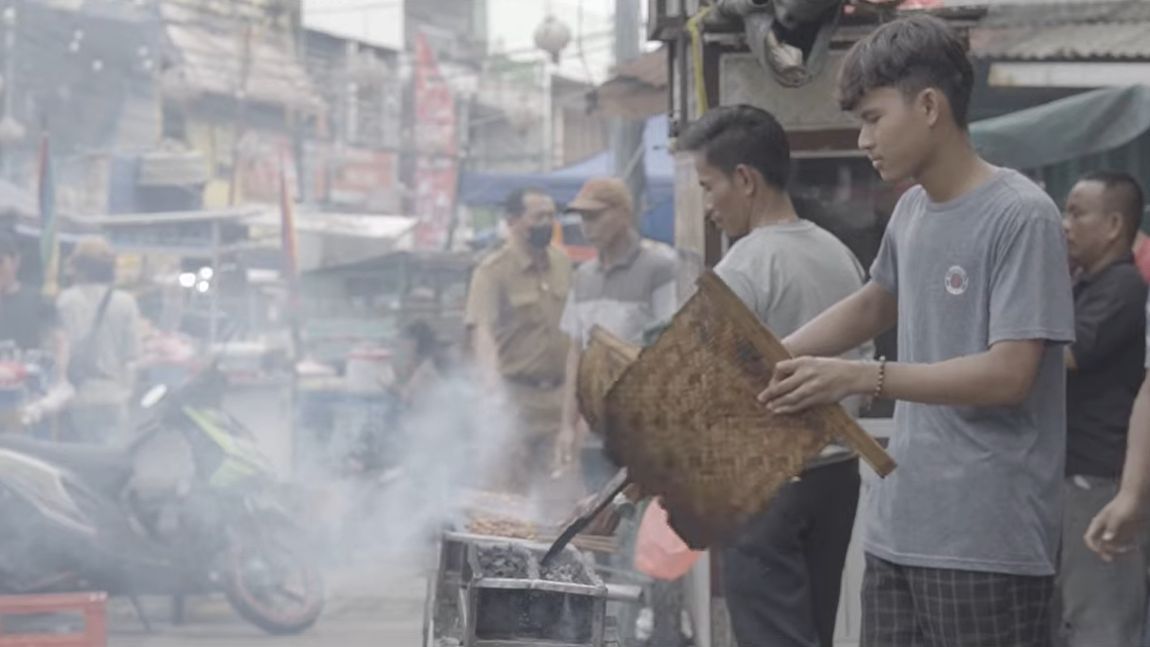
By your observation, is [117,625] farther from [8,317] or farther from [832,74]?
[832,74]

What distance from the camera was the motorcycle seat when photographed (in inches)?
325

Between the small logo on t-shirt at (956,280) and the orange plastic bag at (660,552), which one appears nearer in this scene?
the small logo on t-shirt at (956,280)

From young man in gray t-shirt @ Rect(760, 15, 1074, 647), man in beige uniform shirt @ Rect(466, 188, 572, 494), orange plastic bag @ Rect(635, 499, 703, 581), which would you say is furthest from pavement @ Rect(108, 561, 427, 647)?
young man in gray t-shirt @ Rect(760, 15, 1074, 647)

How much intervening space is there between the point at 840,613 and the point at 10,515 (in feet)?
13.5

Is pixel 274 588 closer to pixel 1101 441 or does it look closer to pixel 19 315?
pixel 19 315

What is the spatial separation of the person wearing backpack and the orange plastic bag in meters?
4.77

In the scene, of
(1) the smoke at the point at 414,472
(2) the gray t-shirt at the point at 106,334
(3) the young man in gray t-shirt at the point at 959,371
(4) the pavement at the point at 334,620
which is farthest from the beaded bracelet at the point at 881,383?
(2) the gray t-shirt at the point at 106,334

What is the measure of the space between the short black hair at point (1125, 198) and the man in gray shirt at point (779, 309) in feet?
3.88

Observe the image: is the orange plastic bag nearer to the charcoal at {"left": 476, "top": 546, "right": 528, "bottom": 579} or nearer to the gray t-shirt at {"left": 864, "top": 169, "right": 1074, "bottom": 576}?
the charcoal at {"left": 476, "top": 546, "right": 528, "bottom": 579}

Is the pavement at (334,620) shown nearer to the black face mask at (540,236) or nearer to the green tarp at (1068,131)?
the black face mask at (540,236)

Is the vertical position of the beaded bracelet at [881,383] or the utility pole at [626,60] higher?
the utility pole at [626,60]

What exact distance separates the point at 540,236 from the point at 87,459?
8.83 ft

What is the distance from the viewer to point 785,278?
13.4 feet

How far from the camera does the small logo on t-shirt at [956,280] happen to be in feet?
9.77
